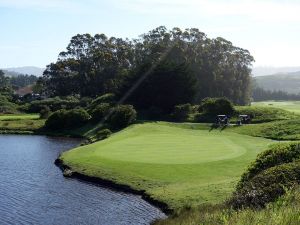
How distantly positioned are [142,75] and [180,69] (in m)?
8.72

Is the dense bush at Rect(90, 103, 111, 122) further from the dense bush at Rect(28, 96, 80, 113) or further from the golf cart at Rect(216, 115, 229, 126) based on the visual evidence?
the dense bush at Rect(28, 96, 80, 113)

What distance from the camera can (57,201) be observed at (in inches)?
1400

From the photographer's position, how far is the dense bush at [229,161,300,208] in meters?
19.6

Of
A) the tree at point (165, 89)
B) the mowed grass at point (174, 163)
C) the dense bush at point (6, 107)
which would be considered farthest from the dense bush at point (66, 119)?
the dense bush at point (6, 107)

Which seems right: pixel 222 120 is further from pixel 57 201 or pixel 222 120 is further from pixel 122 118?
pixel 57 201

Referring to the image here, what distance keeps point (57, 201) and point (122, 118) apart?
48.8 meters

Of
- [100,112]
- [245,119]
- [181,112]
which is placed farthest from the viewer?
[181,112]

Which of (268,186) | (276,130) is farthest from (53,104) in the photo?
(268,186)

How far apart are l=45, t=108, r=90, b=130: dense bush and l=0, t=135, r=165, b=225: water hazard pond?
38.2 meters

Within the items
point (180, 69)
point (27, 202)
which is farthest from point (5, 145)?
point (180, 69)

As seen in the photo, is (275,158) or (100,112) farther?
(100,112)

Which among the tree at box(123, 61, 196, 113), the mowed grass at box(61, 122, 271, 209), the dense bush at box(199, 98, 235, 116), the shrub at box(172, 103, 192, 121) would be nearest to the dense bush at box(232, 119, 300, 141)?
the mowed grass at box(61, 122, 271, 209)

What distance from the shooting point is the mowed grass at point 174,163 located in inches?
1398

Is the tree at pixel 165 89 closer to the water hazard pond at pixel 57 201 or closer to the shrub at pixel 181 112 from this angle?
the shrub at pixel 181 112
